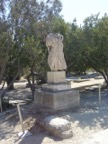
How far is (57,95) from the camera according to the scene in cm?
896

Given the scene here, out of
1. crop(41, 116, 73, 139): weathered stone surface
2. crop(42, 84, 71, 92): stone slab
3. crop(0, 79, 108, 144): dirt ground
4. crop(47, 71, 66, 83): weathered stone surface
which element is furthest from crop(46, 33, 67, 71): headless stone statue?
crop(41, 116, 73, 139): weathered stone surface

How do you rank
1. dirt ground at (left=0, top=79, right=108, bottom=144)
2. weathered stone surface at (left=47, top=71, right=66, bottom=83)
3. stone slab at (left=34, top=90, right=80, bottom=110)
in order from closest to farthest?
dirt ground at (left=0, top=79, right=108, bottom=144) < stone slab at (left=34, top=90, right=80, bottom=110) < weathered stone surface at (left=47, top=71, right=66, bottom=83)

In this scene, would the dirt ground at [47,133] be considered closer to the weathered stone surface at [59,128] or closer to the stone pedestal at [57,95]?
the weathered stone surface at [59,128]

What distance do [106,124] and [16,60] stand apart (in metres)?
6.58

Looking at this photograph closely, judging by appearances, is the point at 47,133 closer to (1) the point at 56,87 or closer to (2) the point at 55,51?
(1) the point at 56,87

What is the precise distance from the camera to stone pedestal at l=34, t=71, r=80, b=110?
896 cm

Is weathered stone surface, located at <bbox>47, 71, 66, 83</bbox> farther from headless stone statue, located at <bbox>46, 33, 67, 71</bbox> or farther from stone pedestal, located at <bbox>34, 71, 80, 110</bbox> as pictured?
headless stone statue, located at <bbox>46, 33, 67, 71</bbox>

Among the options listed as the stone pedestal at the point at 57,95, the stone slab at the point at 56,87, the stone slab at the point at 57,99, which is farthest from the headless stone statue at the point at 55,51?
the stone slab at the point at 57,99

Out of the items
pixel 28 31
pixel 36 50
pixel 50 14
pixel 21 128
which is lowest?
pixel 21 128

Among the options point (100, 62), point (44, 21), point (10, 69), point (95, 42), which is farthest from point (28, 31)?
point (100, 62)

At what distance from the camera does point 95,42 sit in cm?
1319

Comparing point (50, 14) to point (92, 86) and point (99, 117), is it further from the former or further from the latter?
point (92, 86)

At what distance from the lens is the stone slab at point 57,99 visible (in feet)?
29.3

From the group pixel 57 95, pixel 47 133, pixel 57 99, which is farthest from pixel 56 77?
pixel 47 133
